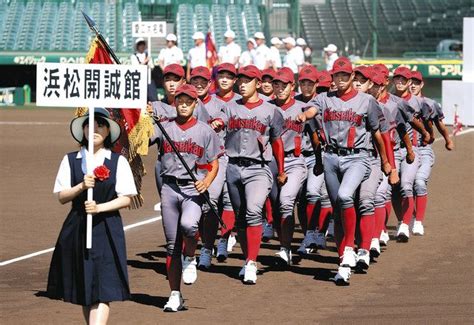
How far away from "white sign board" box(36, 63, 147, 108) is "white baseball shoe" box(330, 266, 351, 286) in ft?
10.8

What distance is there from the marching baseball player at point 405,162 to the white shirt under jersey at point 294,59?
20.5 meters

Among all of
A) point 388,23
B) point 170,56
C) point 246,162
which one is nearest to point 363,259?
point 246,162

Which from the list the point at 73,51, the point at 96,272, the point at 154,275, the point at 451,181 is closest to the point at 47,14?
the point at 73,51

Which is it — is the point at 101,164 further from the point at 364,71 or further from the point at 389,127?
the point at 389,127

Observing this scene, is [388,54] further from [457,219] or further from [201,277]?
[201,277]

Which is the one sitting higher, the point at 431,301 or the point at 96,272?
the point at 96,272

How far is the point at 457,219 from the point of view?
1716 centimetres

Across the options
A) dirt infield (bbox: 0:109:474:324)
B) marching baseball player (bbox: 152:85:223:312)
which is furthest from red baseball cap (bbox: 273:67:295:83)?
marching baseball player (bbox: 152:85:223:312)

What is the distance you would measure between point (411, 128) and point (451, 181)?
6247mm

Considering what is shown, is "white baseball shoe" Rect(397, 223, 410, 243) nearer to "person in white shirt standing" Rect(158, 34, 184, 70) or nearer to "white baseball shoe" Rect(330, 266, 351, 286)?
"white baseball shoe" Rect(330, 266, 351, 286)

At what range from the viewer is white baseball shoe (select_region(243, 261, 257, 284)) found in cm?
1219

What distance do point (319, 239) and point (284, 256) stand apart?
47.4 inches

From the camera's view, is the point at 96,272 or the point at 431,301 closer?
the point at 96,272

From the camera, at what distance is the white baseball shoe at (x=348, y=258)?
12.2 metres
